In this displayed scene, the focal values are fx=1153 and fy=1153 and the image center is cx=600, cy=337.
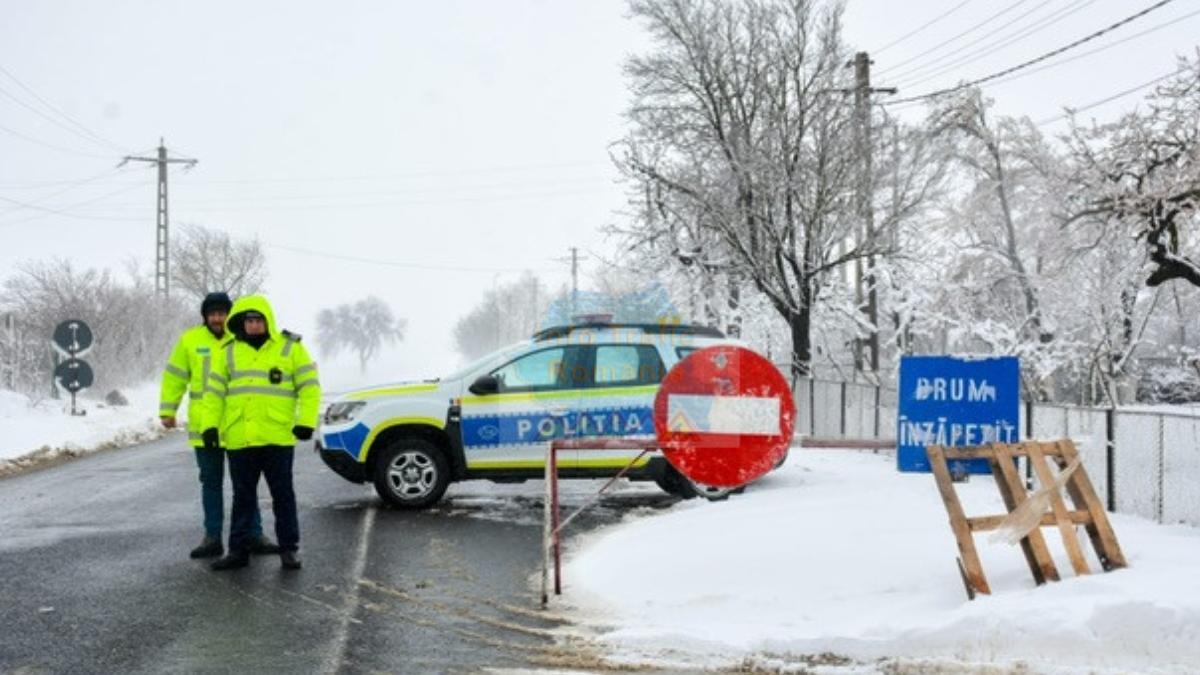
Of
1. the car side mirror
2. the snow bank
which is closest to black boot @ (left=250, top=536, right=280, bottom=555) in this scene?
the car side mirror

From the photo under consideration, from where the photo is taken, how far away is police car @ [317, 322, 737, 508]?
37.4 ft

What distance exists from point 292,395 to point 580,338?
392cm

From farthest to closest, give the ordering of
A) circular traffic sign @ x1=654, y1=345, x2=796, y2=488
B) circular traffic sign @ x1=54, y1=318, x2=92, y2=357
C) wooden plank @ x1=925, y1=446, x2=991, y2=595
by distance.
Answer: circular traffic sign @ x1=54, y1=318, x2=92, y2=357, circular traffic sign @ x1=654, y1=345, x2=796, y2=488, wooden plank @ x1=925, y1=446, x2=991, y2=595

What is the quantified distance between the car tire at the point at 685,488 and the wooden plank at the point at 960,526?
181 inches

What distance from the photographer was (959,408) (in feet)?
22.6

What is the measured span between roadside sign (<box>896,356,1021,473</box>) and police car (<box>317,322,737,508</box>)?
4.53 meters

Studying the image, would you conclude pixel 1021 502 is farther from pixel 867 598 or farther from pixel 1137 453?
pixel 1137 453

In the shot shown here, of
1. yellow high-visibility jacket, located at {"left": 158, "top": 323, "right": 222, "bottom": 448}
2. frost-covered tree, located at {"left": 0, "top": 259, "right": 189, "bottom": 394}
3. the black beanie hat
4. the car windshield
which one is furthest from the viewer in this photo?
frost-covered tree, located at {"left": 0, "top": 259, "right": 189, "bottom": 394}

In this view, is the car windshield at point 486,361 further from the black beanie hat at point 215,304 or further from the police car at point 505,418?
the black beanie hat at point 215,304

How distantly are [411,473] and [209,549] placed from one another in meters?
2.92

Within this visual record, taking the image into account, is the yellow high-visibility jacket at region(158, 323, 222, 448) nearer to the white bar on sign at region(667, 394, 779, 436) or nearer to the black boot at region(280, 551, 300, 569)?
the black boot at region(280, 551, 300, 569)

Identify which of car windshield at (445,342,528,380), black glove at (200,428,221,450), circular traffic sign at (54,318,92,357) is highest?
circular traffic sign at (54,318,92,357)

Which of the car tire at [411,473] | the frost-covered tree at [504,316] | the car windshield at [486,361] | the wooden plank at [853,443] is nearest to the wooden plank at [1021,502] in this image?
the wooden plank at [853,443]

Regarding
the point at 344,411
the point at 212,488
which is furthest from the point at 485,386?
the point at 212,488
